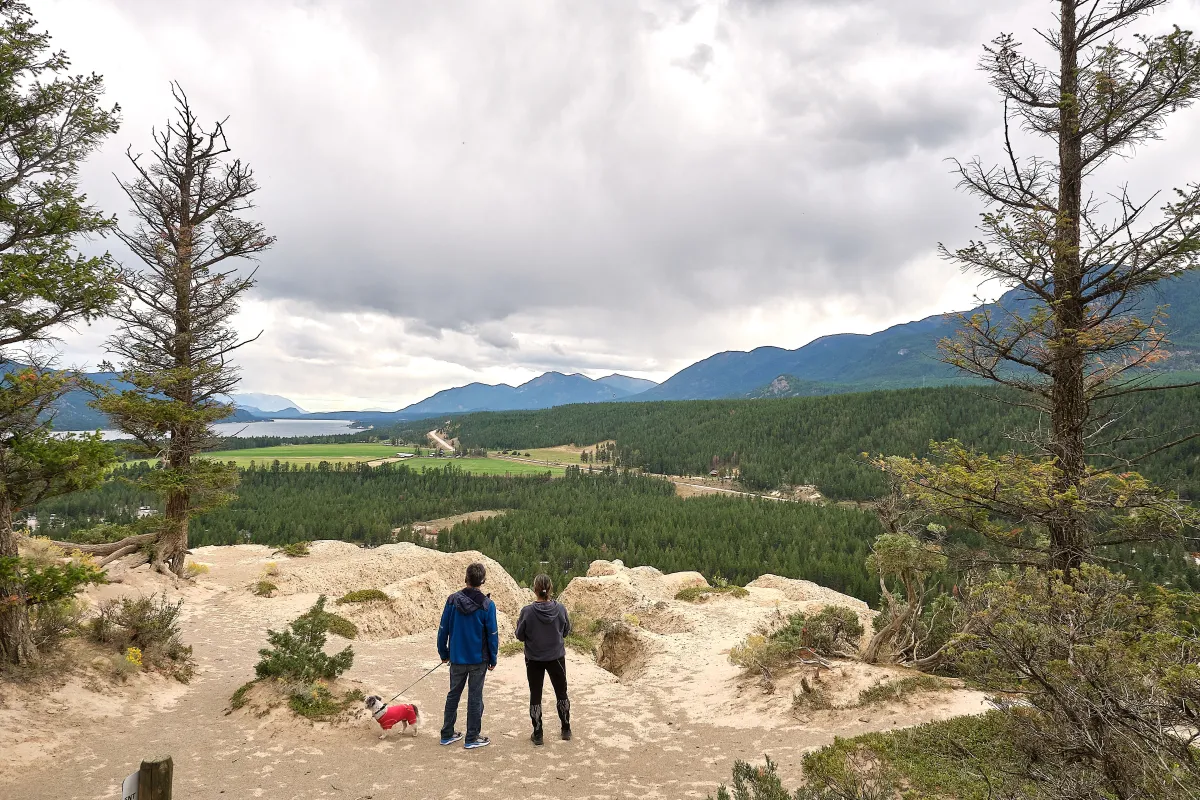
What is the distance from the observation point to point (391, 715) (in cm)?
805

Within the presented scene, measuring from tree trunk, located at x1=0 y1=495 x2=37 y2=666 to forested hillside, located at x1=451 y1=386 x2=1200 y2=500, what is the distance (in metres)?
85.3

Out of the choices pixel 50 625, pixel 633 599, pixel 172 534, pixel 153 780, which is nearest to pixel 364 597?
pixel 172 534

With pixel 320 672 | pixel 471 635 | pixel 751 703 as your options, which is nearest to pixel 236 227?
pixel 320 672

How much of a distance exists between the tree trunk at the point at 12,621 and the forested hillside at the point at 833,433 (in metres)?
85.3

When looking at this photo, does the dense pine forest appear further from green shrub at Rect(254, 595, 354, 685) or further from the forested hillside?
the forested hillside

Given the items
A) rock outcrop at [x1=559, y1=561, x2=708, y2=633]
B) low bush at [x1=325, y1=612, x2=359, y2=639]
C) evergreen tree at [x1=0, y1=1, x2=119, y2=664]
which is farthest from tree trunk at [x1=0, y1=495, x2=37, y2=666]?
rock outcrop at [x1=559, y1=561, x2=708, y2=633]

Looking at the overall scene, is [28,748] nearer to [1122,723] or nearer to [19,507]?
[19,507]

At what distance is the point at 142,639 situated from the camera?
10.5 m

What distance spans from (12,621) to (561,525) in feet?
167

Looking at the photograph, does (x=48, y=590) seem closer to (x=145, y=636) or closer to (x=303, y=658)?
(x=303, y=658)

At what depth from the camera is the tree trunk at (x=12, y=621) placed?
823 cm

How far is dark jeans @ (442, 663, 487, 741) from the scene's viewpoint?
24.9ft

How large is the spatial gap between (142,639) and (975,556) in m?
15.6

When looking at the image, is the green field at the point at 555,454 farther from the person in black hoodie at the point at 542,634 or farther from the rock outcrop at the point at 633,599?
the person in black hoodie at the point at 542,634
